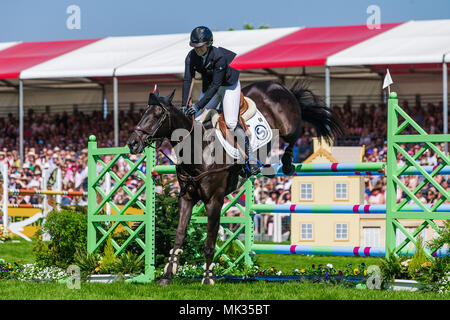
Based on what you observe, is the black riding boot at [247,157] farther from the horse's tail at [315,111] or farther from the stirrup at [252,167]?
the horse's tail at [315,111]

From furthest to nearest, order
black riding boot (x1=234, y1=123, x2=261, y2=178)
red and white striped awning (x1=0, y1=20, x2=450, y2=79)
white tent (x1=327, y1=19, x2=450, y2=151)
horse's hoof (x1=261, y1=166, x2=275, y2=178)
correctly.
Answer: red and white striped awning (x1=0, y1=20, x2=450, y2=79), white tent (x1=327, y1=19, x2=450, y2=151), horse's hoof (x1=261, y1=166, x2=275, y2=178), black riding boot (x1=234, y1=123, x2=261, y2=178)

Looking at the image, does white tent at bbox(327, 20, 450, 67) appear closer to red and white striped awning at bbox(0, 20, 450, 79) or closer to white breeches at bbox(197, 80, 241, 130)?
red and white striped awning at bbox(0, 20, 450, 79)

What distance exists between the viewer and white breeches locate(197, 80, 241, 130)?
8.27 metres

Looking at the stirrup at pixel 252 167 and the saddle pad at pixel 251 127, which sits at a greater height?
the saddle pad at pixel 251 127

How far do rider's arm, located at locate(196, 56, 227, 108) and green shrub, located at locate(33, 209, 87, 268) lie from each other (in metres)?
2.76

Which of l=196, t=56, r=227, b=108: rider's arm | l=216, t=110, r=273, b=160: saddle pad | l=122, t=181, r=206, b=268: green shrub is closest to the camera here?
l=196, t=56, r=227, b=108: rider's arm

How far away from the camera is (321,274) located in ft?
28.6

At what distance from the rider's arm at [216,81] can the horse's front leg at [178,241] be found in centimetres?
100

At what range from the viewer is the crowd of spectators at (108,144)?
1731 centimetres

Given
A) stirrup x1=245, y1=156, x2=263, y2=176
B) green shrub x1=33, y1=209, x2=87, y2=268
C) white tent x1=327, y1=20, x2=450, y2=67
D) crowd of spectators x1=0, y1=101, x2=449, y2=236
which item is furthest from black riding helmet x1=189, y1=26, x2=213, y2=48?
white tent x1=327, y1=20, x2=450, y2=67

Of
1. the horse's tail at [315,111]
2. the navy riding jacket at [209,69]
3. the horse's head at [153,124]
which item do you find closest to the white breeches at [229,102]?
the navy riding jacket at [209,69]
